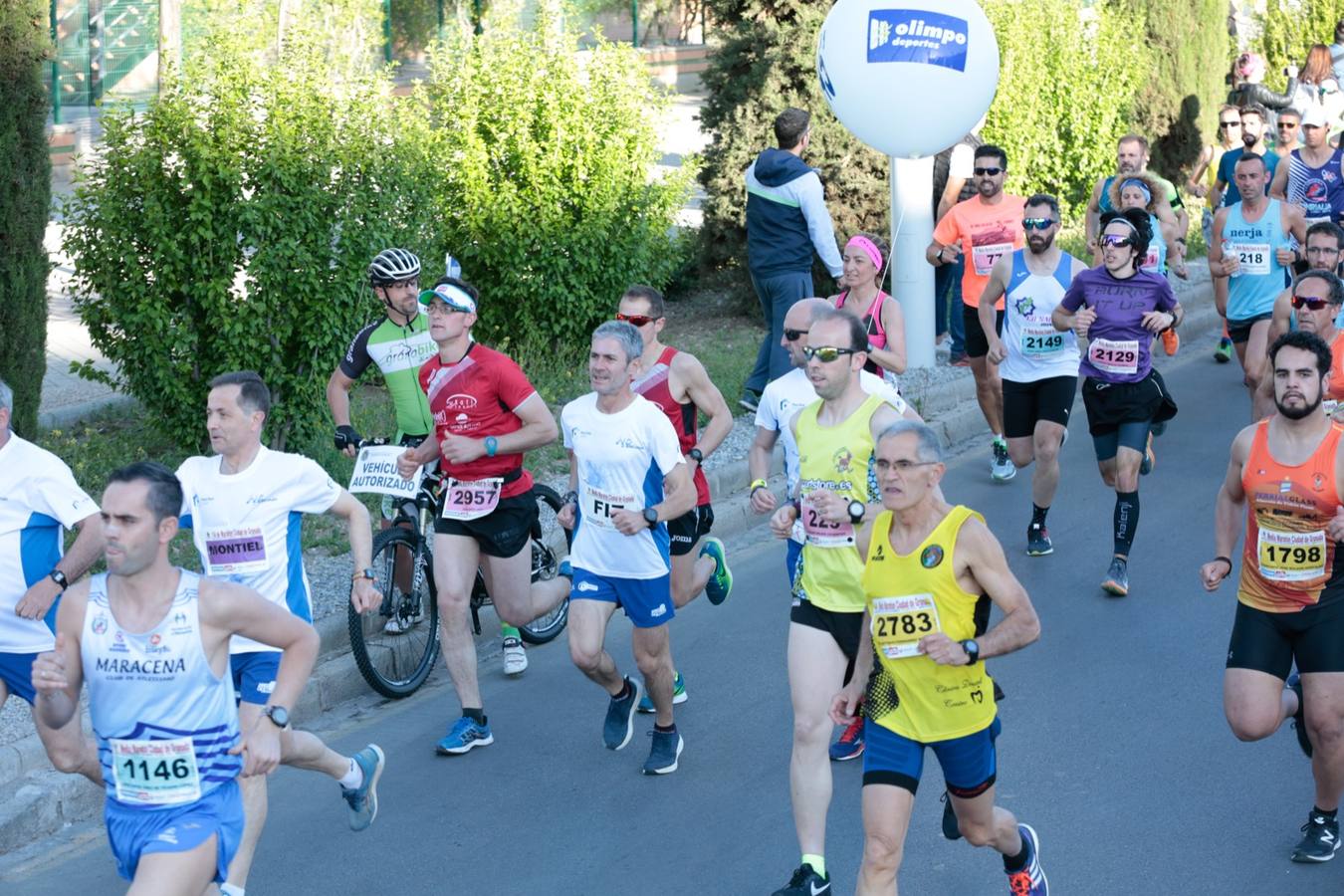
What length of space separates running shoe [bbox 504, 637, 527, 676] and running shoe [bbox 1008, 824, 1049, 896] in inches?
137

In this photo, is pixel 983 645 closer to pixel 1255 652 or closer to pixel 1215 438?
pixel 1255 652

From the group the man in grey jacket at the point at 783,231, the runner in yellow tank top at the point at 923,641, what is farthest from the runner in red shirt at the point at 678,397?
the man in grey jacket at the point at 783,231

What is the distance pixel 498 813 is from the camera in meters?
6.96

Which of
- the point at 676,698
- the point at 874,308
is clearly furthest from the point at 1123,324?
the point at 676,698

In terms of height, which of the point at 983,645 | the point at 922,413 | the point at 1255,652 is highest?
the point at 983,645

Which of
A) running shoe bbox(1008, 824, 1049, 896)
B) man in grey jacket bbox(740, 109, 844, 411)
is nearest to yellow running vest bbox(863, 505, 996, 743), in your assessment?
running shoe bbox(1008, 824, 1049, 896)

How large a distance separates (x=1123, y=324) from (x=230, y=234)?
5444 mm

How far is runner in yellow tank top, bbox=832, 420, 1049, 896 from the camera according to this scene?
5.28 meters

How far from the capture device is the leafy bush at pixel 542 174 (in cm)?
1369

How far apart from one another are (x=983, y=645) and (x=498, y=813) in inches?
98.8

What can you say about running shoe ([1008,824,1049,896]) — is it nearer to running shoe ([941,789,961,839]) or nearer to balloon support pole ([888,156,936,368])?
running shoe ([941,789,961,839])

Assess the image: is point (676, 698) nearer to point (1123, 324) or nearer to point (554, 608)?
point (554, 608)

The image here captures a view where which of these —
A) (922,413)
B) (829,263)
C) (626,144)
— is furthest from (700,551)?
(626,144)

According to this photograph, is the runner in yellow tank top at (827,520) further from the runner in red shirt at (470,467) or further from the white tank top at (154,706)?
the white tank top at (154,706)
